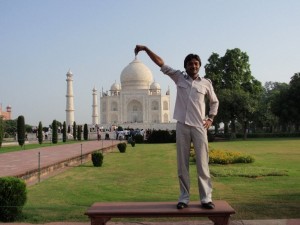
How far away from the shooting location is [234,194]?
6.77 metres

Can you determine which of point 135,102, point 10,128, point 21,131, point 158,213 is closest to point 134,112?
point 135,102

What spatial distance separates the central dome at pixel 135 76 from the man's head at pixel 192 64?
51.4 m

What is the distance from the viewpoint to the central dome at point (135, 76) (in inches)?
2170

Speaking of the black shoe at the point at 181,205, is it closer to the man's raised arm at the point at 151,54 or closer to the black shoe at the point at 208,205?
the black shoe at the point at 208,205

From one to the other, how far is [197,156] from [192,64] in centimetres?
84

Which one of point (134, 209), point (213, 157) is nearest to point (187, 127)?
point (134, 209)

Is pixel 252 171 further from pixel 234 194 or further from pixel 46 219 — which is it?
pixel 46 219

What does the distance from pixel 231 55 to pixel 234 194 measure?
92.9 ft

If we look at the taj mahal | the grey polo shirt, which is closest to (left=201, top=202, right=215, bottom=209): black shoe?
the grey polo shirt

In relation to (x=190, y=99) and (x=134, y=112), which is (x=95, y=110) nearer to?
(x=134, y=112)

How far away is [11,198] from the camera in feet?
15.8

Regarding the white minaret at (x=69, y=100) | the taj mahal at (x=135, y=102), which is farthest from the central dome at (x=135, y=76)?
the white minaret at (x=69, y=100)

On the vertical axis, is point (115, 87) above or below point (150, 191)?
above

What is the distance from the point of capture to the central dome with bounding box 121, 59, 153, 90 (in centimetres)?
5512
